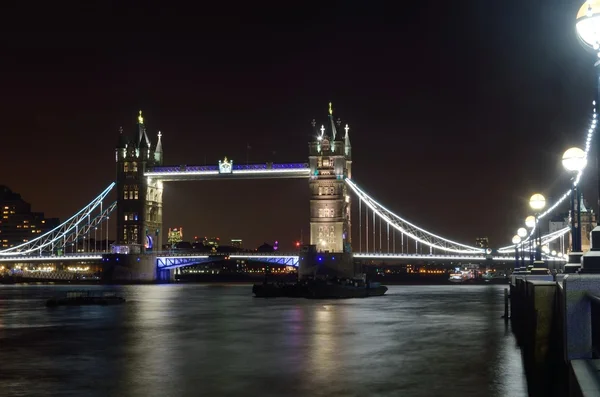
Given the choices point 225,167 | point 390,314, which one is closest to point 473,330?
point 390,314

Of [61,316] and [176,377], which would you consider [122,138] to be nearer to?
[61,316]

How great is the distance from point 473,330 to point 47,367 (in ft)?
57.1

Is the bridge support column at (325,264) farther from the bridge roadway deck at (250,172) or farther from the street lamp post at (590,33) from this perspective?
the street lamp post at (590,33)

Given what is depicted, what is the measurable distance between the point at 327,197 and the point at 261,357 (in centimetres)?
8153

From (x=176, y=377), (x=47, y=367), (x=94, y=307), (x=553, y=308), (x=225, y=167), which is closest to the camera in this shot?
(x=553, y=308)

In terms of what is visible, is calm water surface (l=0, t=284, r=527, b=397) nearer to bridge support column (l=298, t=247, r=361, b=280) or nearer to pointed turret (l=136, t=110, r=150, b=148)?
bridge support column (l=298, t=247, r=361, b=280)

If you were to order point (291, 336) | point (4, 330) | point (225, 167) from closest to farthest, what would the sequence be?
point (291, 336)
point (4, 330)
point (225, 167)

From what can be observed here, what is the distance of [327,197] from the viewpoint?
346 feet

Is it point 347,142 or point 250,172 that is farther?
point 347,142

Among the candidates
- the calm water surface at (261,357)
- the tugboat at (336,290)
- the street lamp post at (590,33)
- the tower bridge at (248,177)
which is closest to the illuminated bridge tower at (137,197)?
the tower bridge at (248,177)

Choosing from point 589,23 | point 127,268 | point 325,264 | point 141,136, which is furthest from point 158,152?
point 589,23

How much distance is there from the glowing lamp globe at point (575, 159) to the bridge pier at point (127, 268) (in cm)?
9994

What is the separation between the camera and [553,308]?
14914 mm

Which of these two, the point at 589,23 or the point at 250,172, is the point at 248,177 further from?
the point at 589,23
